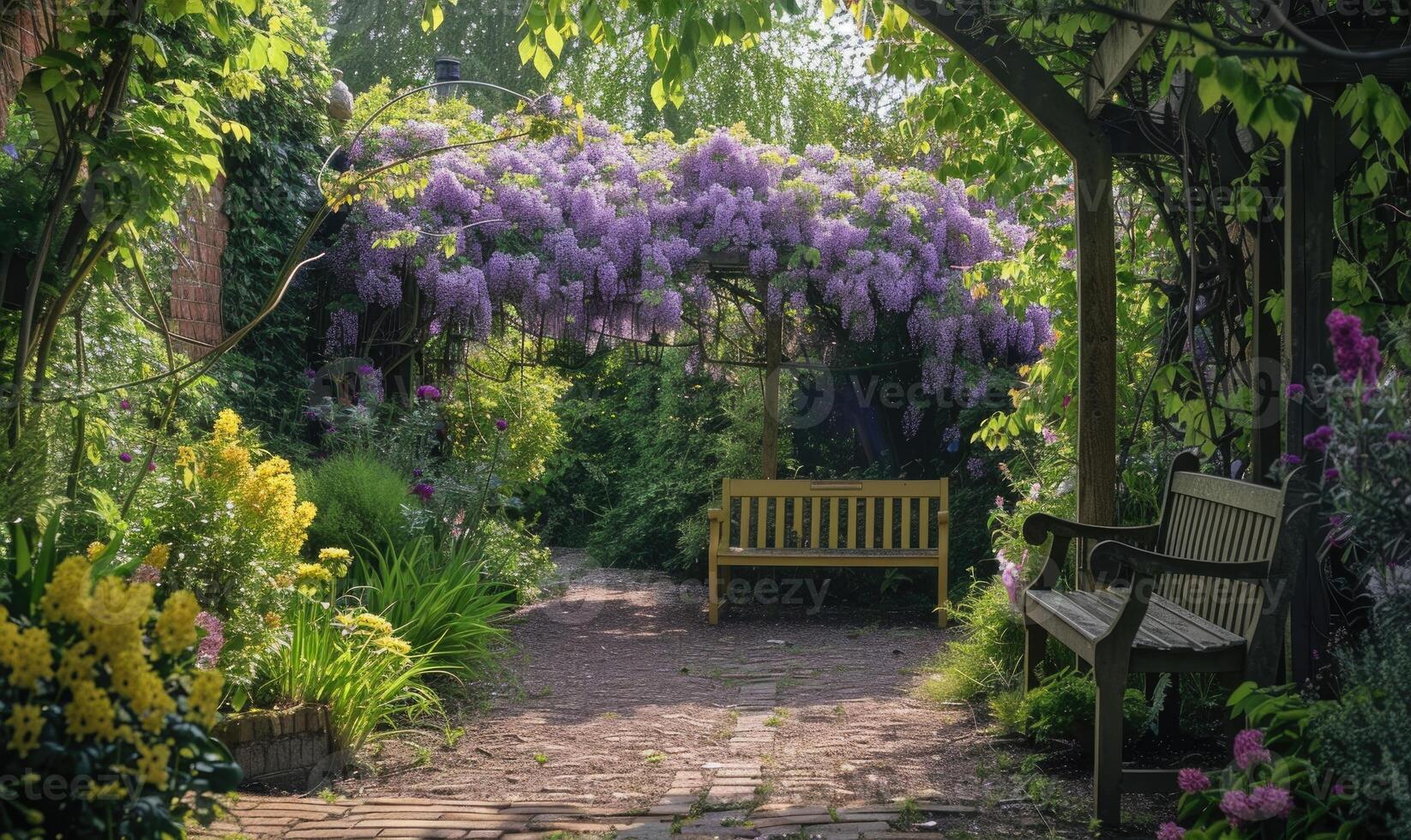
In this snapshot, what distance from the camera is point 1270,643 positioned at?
9.89 ft

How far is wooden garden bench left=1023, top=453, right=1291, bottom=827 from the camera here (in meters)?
3.00

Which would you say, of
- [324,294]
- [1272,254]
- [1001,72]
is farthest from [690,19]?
[324,294]

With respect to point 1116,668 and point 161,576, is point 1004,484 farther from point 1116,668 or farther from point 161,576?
point 161,576

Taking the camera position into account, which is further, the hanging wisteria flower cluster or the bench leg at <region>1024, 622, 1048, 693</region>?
the hanging wisteria flower cluster

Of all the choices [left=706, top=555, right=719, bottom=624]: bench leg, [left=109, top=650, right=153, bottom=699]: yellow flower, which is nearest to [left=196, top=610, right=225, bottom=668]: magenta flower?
[left=109, top=650, right=153, bottom=699]: yellow flower

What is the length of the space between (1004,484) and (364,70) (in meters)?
14.5

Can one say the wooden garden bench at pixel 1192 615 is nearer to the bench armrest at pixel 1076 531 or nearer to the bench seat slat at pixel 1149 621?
the bench seat slat at pixel 1149 621

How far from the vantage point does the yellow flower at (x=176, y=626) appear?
1814 millimetres

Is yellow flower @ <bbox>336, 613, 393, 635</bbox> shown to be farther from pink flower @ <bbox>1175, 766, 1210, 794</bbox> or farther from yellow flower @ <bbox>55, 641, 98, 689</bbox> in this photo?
pink flower @ <bbox>1175, 766, 1210, 794</bbox>

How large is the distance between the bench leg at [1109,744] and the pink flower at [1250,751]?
0.60 meters

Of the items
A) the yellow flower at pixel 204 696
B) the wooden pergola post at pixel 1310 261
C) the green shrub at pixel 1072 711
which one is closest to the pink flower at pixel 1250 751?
the wooden pergola post at pixel 1310 261

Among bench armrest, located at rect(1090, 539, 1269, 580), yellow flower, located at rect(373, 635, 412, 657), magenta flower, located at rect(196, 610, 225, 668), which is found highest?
bench armrest, located at rect(1090, 539, 1269, 580)

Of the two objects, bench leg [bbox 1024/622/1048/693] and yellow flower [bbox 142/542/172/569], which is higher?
yellow flower [bbox 142/542/172/569]

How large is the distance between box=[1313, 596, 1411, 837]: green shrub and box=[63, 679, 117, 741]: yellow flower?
83.5 inches
